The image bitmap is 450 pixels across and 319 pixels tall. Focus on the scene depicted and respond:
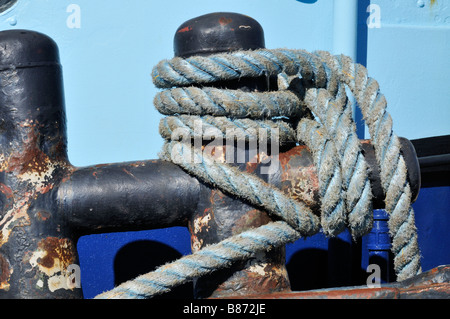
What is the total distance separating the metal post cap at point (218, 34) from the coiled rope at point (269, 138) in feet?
0.13

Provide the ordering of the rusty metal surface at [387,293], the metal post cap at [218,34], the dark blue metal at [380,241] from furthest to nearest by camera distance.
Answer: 1. the dark blue metal at [380,241]
2. the metal post cap at [218,34]
3. the rusty metal surface at [387,293]

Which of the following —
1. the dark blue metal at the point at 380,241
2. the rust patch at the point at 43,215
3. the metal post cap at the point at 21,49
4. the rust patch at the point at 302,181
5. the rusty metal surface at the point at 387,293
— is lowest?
the dark blue metal at the point at 380,241

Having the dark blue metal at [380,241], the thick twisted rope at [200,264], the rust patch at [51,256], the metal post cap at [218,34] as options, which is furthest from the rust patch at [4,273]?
the dark blue metal at [380,241]

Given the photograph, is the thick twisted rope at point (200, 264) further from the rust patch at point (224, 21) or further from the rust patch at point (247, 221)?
the rust patch at point (224, 21)

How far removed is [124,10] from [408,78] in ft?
4.15

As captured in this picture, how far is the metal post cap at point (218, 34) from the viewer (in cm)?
116

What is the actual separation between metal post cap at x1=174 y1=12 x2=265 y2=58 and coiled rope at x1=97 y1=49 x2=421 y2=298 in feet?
0.13

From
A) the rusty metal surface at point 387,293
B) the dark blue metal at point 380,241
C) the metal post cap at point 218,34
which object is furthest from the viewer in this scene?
the dark blue metal at point 380,241

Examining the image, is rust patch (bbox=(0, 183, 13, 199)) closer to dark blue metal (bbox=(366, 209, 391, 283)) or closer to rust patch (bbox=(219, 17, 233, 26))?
rust patch (bbox=(219, 17, 233, 26))

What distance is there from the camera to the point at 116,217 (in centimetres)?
113

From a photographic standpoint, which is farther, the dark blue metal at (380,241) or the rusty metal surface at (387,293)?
the dark blue metal at (380,241)

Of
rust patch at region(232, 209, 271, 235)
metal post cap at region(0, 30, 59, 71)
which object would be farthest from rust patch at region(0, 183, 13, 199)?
rust patch at region(232, 209, 271, 235)
